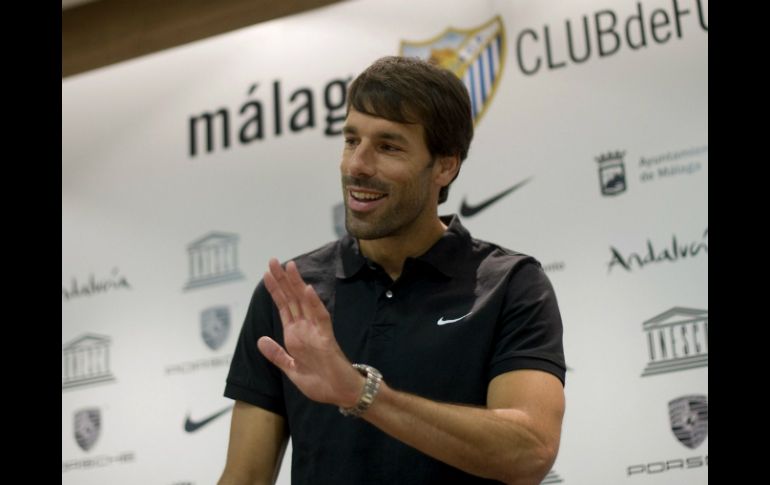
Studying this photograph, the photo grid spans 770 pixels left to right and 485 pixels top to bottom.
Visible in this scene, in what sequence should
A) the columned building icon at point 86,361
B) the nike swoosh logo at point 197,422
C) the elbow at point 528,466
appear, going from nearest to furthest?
the elbow at point 528,466
the nike swoosh logo at point 197,422
the columned building icon at point 86,361

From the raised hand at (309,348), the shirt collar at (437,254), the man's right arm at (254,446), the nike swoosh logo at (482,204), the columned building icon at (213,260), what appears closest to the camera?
the raised hand at (309,348)

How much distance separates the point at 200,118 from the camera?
5574 millimetres

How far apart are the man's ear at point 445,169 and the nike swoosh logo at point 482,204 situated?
2.07 metres

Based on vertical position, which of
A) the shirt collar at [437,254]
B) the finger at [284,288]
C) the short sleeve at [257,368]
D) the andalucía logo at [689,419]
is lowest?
the andalucía logo at [689,419]

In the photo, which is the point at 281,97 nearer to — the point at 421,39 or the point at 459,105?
the point at 421,39

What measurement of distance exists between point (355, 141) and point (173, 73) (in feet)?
11.8

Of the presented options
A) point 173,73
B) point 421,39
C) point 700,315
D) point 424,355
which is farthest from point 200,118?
point 424,355

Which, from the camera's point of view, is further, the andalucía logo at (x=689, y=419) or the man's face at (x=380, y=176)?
the andalucía logo at (x=689, y=419)

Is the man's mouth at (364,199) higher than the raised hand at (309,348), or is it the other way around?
the man's mouth at (364,199)

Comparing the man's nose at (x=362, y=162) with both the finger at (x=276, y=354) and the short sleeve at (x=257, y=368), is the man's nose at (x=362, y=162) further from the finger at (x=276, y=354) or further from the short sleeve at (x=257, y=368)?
the finger at (x=276, y=354)

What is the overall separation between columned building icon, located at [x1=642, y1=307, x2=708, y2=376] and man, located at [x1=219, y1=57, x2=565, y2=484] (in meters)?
1.94

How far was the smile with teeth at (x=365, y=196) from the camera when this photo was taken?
2.41 metres

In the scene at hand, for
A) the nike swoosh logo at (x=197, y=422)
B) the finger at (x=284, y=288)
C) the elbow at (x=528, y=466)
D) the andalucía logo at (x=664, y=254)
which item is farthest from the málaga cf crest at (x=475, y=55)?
the finger at (x=284, y=288)
